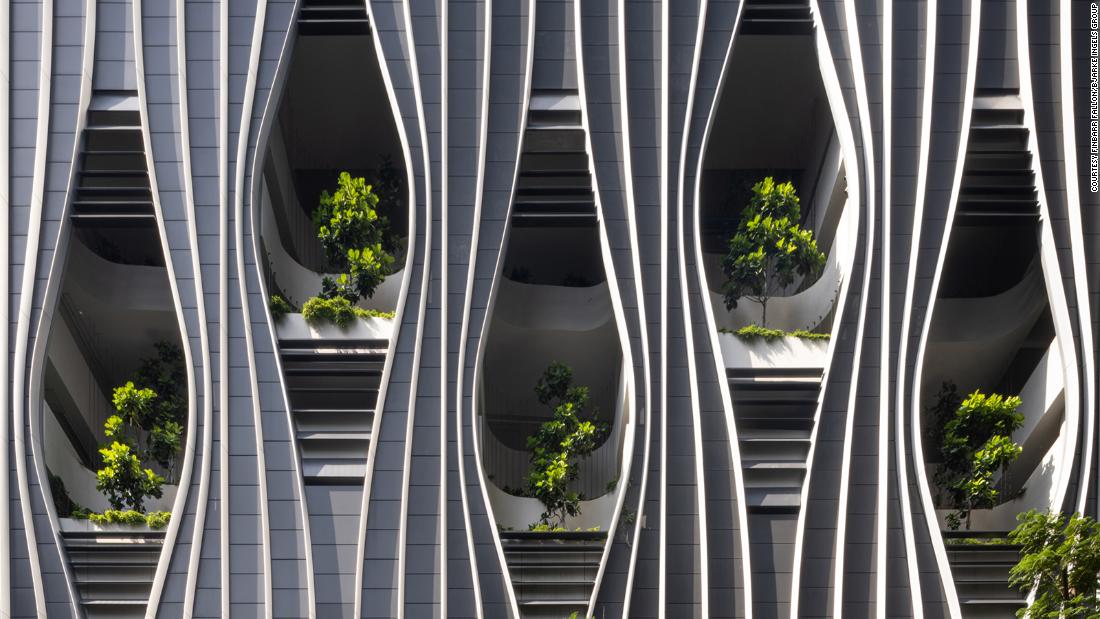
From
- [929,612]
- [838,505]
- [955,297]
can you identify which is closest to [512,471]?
[838,505]

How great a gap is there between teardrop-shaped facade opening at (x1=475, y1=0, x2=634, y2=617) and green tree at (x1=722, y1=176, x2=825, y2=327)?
2.47 meters

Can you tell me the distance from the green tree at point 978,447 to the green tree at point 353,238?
1074cm

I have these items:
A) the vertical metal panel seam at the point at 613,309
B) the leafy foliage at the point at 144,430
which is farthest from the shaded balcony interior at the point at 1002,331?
the leafy foliage at the point at 144,430

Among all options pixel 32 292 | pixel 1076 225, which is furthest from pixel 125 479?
pixel 1076 225

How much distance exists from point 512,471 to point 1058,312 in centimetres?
1079

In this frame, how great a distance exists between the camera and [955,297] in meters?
22.0

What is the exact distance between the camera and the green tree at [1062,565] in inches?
565

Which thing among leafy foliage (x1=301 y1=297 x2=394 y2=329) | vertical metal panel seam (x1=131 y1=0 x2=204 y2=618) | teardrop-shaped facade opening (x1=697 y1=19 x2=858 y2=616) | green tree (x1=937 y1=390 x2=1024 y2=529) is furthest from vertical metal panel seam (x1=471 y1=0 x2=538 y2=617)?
green tree (x1=937 y1=390 x2=1024 y2=529)

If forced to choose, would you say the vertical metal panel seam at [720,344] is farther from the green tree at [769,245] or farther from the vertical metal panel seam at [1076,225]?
the vertical metal panel seam at [1076,225]

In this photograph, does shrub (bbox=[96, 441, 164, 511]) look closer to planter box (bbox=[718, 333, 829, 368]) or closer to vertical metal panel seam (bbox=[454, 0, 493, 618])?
vertical metal panel seam (bbox=[454, 0, 493, 618])

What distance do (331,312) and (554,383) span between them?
4.33 meters

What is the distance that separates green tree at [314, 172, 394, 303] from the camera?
1959cm

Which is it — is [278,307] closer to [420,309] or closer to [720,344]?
[420,309]

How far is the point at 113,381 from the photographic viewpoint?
72.2 ft
